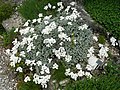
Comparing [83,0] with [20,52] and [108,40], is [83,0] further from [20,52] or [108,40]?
[20,52]

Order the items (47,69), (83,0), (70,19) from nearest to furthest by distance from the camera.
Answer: (47,69)
(70,19)
(83,0)

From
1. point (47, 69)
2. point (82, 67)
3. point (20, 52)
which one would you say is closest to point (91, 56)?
point (82, 67)

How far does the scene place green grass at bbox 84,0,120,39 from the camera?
720 cm

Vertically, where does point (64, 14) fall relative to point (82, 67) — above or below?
above

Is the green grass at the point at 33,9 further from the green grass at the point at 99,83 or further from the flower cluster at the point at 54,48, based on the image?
the green grass at the point at 99,83

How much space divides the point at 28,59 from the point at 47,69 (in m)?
0.55

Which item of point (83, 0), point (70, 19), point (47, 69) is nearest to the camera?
point (47, 69)

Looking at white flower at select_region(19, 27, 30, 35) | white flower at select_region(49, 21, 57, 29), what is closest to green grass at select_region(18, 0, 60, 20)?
white flower at select_region(19, 27, 30, 35)

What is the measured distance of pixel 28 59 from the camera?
6922 mm

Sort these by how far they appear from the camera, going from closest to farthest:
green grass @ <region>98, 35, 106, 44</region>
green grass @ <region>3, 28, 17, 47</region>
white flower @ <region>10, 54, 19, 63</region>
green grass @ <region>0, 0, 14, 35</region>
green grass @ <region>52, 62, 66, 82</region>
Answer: green grass @ <region>52, 62, 66, 82</region>, white flower @ <region>10, 54, 19, 63</region>, green grass @ <region>98, 35, 106, 44</region>, green grass @ <region>3, 28, 17, 47</region>, green grass @ <region>0, 0, 14, 35</region>

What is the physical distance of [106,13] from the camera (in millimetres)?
7418

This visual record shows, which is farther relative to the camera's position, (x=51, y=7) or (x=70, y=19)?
(x=51, y=7)

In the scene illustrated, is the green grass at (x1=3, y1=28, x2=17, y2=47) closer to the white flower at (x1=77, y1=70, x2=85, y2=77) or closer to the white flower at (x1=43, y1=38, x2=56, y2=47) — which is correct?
the white flower at (x1=43, y1=38, x2=56, y2=47)

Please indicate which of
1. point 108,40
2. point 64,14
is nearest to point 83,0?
point 64,14
